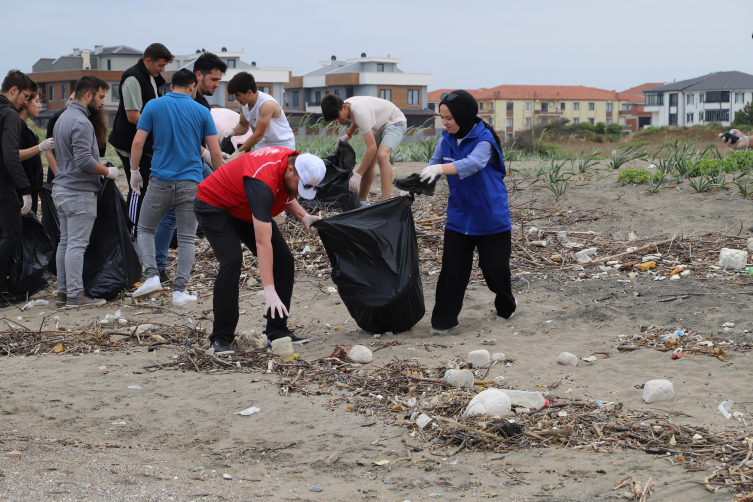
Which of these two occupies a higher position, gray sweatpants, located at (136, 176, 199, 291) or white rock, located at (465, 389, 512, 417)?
gray sweatpants, located at (136, 176, 199, 291)

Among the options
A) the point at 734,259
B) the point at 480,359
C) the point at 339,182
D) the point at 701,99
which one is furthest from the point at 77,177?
the point at 701,99

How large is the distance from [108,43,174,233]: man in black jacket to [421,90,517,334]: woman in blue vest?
263cm

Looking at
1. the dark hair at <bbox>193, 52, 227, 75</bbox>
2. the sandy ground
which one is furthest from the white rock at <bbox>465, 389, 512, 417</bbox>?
the dark hair at <bbox>193, 52, 227, 75</bbox>

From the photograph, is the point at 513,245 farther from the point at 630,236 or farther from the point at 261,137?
the point at 261,137

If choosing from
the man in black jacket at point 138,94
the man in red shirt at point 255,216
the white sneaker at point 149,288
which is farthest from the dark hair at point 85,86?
the man in red shirt at point 255,216

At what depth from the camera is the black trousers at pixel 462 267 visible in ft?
14.6

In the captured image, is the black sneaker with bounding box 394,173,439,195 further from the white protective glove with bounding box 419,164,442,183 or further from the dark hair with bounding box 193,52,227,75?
the dark hair with bounding box 193,52,227,75

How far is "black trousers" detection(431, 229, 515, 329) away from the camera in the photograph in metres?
4.44

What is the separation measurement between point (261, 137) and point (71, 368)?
288cm

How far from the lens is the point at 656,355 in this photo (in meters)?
3.84

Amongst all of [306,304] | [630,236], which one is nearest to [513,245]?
[630,236]

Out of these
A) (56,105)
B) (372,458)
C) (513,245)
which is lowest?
(372,458)

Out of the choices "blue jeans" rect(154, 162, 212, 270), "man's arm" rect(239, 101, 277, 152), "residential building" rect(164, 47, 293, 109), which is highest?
"residential building" rect(164, 47, 293, 109)

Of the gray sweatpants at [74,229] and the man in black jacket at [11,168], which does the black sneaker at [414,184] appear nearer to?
the gray sweatpants at [74,229]
